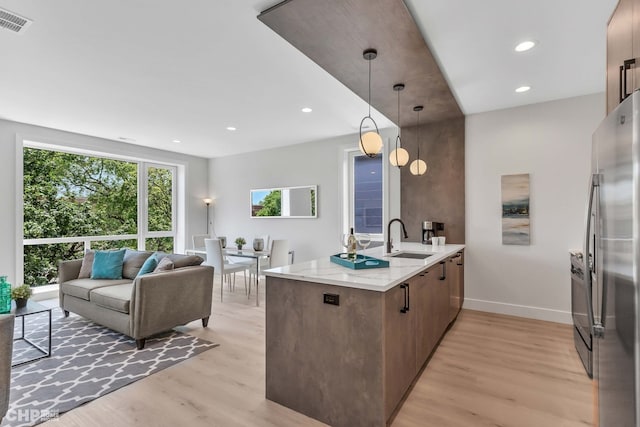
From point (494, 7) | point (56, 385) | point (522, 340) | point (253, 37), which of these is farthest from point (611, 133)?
point (56, 385)

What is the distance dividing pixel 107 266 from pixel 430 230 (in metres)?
4.29

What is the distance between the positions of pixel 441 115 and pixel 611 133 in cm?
314

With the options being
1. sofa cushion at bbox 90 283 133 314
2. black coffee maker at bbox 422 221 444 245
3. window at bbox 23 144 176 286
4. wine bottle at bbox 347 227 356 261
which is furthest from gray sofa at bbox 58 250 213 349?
black coffee maker at bbox 422 221 444 245

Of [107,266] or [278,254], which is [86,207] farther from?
[278,254]

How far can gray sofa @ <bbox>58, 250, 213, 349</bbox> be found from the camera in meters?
3.00

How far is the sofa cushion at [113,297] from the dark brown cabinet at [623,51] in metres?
4.01

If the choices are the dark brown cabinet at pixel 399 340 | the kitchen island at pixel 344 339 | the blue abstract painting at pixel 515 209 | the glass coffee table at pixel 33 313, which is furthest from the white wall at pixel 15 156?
the blue abstract painting at pixel 515 209

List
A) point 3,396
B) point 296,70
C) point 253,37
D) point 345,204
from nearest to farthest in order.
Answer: point 3,396 < point 253,37 < point 296,70 < point 345,204

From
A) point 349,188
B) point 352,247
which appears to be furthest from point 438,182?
point 352,247

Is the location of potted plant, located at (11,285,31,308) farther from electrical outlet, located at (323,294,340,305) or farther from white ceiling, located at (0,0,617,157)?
electrical outlet, located at (323,294,340,305)

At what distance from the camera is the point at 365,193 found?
17.8 feet

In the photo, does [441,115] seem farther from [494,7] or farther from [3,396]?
[3,396]

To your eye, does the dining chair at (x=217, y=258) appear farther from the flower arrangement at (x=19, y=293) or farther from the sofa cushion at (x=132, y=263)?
the flower arrangement at (x=19, y=293)

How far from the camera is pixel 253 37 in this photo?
247 cm
